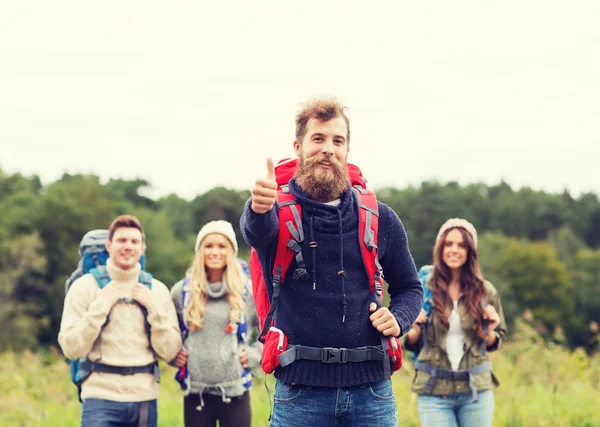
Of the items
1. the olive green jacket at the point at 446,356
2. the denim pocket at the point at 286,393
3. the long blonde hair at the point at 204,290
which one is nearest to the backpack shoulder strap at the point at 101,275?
the long blonde hair at the point at 204,290

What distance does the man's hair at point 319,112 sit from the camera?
11.1 feet

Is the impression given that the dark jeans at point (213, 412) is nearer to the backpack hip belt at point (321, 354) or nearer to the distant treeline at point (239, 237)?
the backpack hip belt at point (321, 354)

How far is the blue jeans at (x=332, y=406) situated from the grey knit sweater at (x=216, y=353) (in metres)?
2.41

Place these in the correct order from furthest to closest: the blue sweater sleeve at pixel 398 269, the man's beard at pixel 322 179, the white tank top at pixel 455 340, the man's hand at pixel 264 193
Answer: the white tank top at pixel 455 340 → the blue sweater sleeve at pixel 398 269 → the man's beard at pixel 322 179 → the man's hand at pixel 264 193

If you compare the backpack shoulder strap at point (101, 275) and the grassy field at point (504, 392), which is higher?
the backpack shoulder strap at point (101, 275)

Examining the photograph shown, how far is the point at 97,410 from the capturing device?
5.14m

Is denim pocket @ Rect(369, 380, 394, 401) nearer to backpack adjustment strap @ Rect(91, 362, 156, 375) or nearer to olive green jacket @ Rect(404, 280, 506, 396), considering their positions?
olive green jacket @ Rect(404, 280, 506, 396)

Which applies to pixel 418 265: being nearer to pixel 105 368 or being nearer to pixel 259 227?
pixel 105 368

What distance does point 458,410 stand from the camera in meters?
5.51

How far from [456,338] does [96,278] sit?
2687mm

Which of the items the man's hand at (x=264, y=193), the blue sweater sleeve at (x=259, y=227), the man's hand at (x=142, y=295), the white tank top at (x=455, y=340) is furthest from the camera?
the white tank top at (x=455, y=340)

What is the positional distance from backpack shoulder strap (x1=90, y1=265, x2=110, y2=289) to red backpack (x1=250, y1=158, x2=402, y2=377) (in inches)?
90.6

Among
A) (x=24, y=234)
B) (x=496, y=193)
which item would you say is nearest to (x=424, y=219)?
(x=496, y=193)

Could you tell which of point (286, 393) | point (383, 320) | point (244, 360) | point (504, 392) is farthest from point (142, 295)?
point (504, 392)
